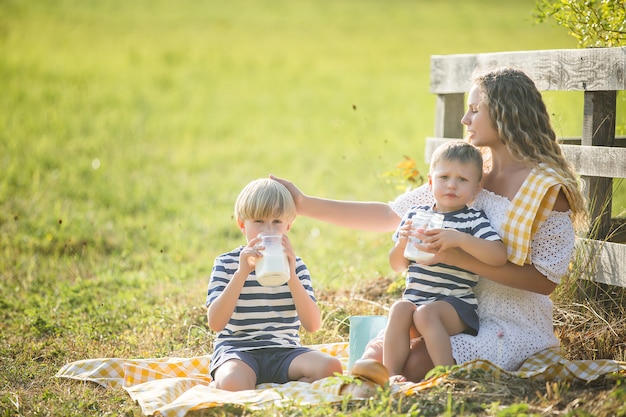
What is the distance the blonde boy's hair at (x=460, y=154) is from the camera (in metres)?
3.50

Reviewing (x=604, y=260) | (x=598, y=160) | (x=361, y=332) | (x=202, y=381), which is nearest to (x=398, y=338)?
(x=361, y=332)

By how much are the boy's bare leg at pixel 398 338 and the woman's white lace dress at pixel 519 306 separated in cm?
24

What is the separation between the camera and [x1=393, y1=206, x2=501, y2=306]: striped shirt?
11.5ft

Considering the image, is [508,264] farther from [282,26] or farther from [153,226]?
[282,26]

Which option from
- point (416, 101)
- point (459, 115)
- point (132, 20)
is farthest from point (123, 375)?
point (132, 20)

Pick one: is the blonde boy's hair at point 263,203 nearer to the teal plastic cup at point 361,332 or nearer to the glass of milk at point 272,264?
the glass of milk at point 272,264

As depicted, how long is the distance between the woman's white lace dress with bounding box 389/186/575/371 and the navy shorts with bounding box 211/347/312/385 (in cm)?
82

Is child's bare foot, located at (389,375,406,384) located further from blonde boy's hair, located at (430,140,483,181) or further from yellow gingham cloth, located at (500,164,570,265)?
blonde boy's hair, located at (430,140,483,181)

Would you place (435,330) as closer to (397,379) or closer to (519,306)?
(397,379)

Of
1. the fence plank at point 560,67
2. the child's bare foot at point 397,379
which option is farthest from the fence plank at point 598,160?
the child's bare foot at point 397,379

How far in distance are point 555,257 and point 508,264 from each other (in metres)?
0.23

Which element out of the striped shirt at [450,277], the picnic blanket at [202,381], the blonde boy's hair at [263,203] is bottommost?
the picnic blanket at [202,381]

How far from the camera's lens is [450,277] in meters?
3.53

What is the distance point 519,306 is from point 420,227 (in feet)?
2.02
